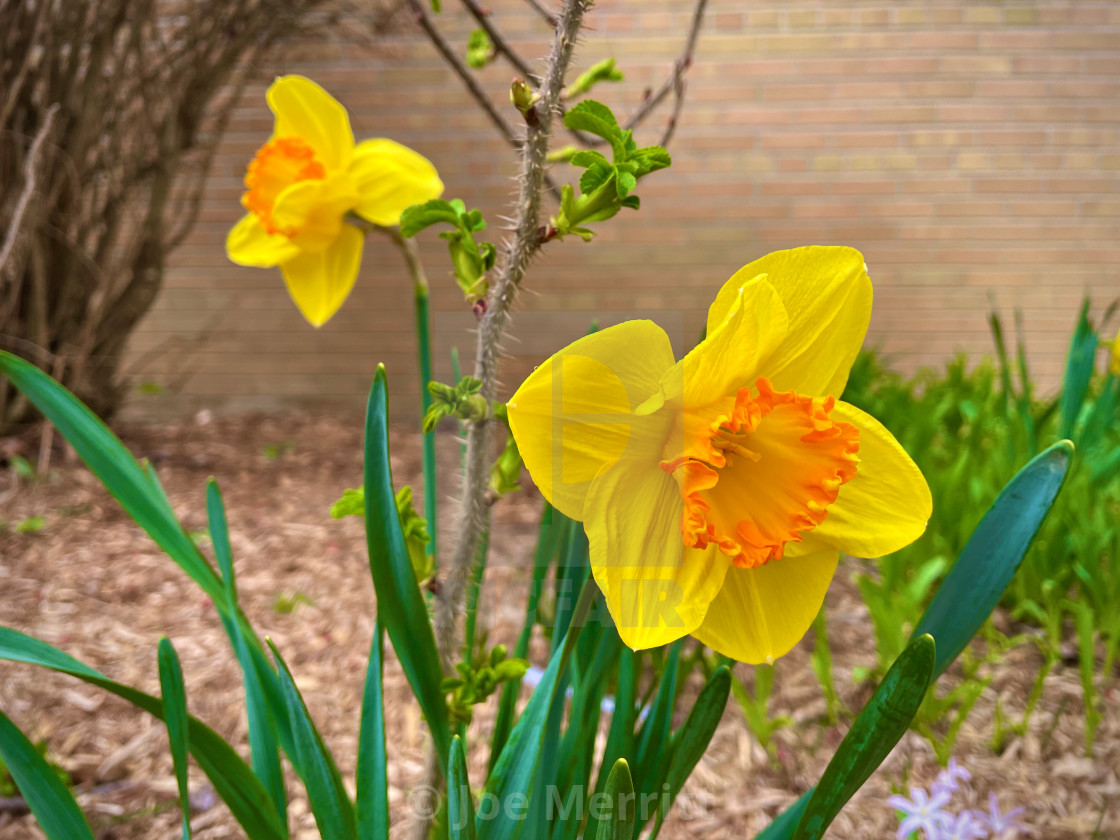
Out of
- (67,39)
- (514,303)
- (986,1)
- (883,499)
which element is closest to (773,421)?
(883,499)

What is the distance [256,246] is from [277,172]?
9 centimetres

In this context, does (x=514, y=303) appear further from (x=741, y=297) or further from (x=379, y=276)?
(x=379, y=276)

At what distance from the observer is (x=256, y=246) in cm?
77

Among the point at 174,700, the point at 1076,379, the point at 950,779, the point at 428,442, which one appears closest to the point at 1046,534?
the point at 1076,379

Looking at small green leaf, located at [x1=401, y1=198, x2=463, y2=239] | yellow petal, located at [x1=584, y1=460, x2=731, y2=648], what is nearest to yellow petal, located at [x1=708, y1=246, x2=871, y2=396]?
yellow petal, located at [x1=584, y1=460, x2=731, y2=648]

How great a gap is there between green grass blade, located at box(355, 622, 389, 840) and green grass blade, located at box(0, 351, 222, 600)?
205mm

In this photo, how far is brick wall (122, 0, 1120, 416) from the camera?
121 inches

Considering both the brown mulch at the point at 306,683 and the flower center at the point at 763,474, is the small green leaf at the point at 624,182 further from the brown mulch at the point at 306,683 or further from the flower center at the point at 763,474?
the brown mulch at the point at 306,683

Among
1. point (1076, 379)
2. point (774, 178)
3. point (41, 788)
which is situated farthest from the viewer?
point (774, 178)

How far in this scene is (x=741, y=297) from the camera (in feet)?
1.32

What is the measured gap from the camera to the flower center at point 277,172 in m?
0.71

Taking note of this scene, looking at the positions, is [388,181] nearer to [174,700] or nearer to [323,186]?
[323,186]

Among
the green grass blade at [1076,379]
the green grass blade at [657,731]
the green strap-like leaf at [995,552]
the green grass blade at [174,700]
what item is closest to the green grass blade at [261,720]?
the green grass blade at [174,700]

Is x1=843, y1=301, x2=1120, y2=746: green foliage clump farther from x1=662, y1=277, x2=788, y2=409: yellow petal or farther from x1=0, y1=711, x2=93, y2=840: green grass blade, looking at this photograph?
x1=0, y1=711, x2=93, y2=840: green grass blade
